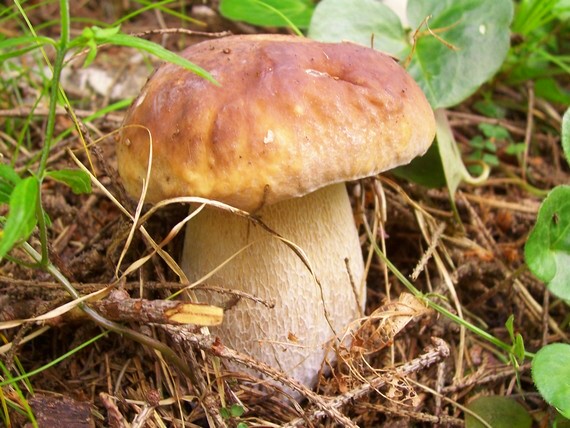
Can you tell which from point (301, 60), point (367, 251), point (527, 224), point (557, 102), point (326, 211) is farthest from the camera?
point (557, 102)

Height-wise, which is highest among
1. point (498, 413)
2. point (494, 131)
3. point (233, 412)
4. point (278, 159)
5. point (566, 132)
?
point (278, 159)

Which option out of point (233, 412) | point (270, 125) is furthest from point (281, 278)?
point (270, 125)

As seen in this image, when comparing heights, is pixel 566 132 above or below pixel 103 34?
below

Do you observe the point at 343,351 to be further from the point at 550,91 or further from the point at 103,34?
the point at 550,91

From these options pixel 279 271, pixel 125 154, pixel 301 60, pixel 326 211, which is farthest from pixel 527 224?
pixel 125 154

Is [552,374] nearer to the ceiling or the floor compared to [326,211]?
nearer to the floor

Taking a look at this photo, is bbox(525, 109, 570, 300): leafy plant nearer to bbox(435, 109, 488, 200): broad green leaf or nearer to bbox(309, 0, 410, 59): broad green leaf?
bbox(435, 109, 488, 200): broad green leaf

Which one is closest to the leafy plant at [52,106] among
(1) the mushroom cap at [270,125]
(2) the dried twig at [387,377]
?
(1) the mushroom cap at [270,125]

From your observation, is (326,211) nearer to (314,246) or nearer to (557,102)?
(314,246)
